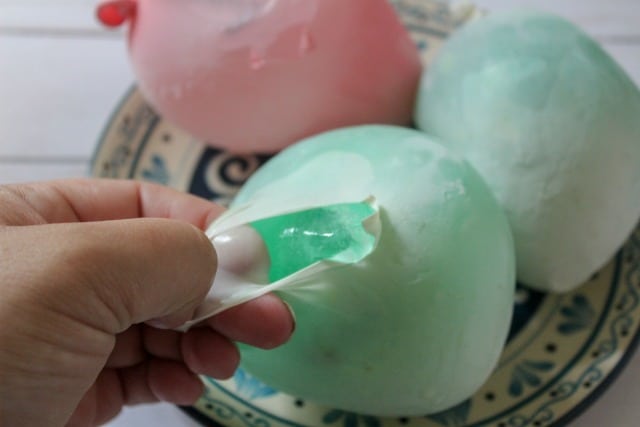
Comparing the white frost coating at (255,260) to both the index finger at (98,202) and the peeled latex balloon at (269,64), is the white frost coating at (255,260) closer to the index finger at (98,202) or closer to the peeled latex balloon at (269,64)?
the index finger at (98,202)

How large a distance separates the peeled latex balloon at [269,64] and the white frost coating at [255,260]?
17 centimetres

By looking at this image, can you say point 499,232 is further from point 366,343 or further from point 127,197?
point 127,197

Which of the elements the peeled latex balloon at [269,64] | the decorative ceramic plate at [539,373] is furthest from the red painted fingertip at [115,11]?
the decorative ceramic plate at [539,373]

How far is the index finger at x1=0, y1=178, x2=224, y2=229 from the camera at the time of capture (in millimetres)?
366

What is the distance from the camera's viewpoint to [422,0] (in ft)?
2.40

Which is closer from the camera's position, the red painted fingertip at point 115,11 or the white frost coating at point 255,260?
the white frost coating at point 255,260

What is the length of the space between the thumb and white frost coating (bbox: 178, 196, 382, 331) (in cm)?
3

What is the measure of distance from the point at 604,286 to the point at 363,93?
25cm

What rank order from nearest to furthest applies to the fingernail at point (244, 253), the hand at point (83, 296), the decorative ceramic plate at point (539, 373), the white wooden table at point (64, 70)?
the hand at point (83, 296), the fingernail at point (244, 253), the decorative ceramic plate at point (539, 373), the white wooden table at point (64, 70)

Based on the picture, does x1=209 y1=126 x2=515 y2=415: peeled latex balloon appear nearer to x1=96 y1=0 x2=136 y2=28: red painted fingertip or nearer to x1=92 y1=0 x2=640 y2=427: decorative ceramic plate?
x1=92 y1=0 x2=640 y2=427: decorative ceramic plate

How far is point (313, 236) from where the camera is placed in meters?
0.40

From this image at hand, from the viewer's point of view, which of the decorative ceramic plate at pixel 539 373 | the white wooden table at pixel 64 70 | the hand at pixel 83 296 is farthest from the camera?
the white wooden table at pixel 64 70

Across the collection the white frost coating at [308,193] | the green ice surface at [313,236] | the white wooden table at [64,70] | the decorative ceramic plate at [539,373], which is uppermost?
the white frost coating at [308,193]

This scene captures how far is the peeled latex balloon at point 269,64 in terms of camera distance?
0.55m
